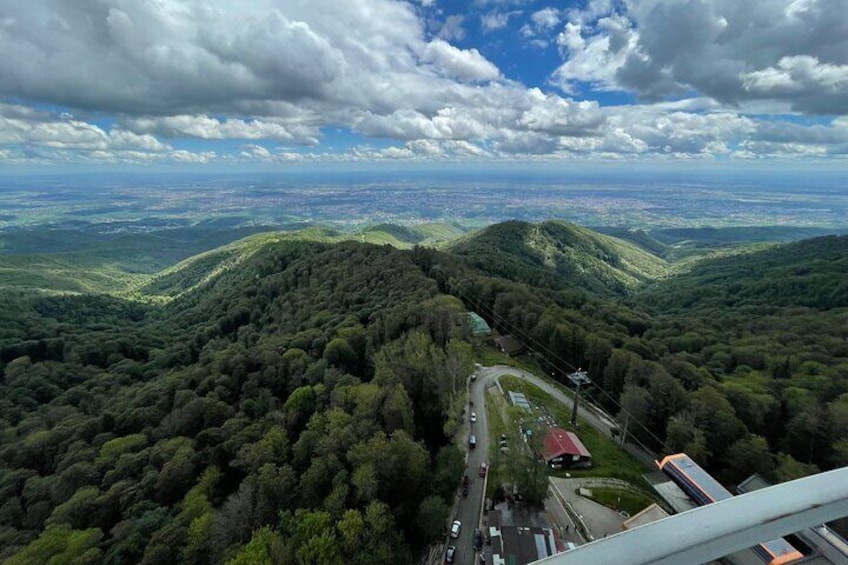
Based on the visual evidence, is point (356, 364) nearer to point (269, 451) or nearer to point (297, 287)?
point (269, 451)

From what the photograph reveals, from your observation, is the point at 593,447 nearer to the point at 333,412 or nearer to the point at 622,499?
the point at 622,499

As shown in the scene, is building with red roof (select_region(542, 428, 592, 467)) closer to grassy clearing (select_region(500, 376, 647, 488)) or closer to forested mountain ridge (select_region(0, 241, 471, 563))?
grassy clearing (select_region(500, 376, 647, 488))

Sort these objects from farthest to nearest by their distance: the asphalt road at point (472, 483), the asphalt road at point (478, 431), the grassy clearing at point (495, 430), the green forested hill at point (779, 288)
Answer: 1. the green forested hill at point (779, 288)
2. the grassy clearing at point (495, 430)
3. the asphalt road at point (478, 431)
4. the asphalt road at point (472, 483)

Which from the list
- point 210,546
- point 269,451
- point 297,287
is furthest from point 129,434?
point 297,287

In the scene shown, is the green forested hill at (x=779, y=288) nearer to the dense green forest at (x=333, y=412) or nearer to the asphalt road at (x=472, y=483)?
the dense green forest at (x=333, y=412)

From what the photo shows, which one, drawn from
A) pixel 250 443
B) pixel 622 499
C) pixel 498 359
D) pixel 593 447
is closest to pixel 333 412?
pixel 250 443

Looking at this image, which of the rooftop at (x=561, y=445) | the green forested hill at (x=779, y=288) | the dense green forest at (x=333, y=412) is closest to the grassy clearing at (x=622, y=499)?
the rooftop at (x=561, y=445)

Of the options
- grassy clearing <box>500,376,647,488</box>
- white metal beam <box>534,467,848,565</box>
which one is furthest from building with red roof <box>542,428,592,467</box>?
white metal beam <box>534,467,848,565</box>
